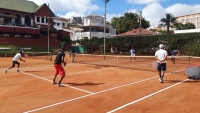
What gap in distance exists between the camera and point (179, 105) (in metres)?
6.28

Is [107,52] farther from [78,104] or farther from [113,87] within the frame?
[78,104]

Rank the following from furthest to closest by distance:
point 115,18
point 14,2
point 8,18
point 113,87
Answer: point 115,18, point 14,2, point 8,18, point 113,87

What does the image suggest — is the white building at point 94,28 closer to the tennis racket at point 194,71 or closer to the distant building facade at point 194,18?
the tennis racket at point 194,71

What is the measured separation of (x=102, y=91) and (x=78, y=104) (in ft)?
6.31

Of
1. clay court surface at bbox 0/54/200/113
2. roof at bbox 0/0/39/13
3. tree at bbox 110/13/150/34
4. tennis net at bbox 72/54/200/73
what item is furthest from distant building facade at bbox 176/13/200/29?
clay court surface at bbox 0/54/200/113

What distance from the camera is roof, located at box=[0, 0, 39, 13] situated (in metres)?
48.2

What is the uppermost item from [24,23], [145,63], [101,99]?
[24,23]

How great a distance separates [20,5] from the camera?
51906mm

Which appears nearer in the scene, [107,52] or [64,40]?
[107,52]

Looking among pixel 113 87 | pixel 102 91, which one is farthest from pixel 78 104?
pixel 113 87

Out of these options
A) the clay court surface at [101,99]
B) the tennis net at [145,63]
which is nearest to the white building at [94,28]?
the tennis net at [145,63]

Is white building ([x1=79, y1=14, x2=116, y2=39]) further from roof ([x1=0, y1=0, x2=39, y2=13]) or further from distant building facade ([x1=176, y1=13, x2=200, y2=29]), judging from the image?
distant building facade ([x1=176, y1=13, x2=200, y2=29])

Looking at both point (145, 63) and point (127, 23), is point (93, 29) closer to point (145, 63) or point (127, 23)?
point (127, 23)

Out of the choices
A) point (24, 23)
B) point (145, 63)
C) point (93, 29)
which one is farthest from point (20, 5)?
point (145, 63)
